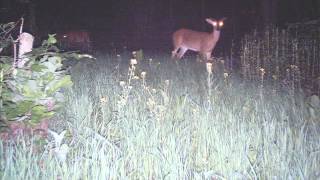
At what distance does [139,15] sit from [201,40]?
48.5ft

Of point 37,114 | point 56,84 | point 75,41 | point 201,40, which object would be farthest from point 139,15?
point 37,114

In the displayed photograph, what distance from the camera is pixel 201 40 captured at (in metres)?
12.4

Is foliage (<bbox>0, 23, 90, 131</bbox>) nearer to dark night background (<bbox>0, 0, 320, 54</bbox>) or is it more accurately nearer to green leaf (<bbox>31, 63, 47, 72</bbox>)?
green leaf (<bbox>31, 63, 47, 72</bbox>)

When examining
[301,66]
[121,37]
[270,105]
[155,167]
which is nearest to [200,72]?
[301,66]

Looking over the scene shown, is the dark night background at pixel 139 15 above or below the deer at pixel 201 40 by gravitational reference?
above

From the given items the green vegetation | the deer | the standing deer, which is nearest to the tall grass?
the green vegetation

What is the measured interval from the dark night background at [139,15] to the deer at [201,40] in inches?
286

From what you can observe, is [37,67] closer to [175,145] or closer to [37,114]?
[37,114]

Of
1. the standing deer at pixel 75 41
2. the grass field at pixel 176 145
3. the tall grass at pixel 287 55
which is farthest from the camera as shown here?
the standing deer at pixel 75 41

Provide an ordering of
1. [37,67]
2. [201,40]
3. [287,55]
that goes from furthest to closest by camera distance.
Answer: [201,40] → [287,55] → [37,67]

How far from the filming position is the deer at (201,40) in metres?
11.9

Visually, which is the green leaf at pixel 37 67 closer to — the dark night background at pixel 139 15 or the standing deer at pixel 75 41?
the standing deer at pixel 75 41

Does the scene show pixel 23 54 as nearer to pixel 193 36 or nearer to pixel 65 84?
pixel 65 84

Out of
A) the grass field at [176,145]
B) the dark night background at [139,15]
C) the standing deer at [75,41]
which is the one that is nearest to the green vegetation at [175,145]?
the grass field at [176,145]
